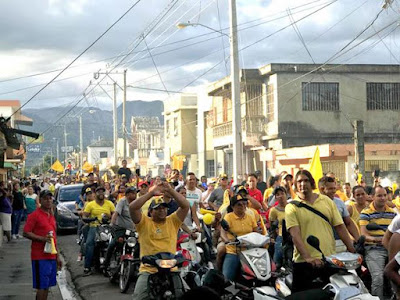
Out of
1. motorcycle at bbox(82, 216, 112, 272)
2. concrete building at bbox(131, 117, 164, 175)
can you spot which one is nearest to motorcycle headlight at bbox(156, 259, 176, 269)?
motorcycle at bbox(82, 216, 112, 272)

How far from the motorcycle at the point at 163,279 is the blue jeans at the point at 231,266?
5.80 ft

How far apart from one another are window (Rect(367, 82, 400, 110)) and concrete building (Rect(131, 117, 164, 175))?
33.9 metres

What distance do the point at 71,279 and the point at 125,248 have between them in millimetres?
2330

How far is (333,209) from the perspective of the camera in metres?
8.13

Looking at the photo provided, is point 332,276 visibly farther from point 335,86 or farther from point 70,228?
point 335,86

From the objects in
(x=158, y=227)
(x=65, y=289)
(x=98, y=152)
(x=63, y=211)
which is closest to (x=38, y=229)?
(x=158, y=227)

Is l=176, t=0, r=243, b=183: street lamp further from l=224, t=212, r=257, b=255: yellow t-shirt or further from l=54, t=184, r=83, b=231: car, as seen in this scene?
l=224, t=212, r=257, b=255: yellow t-shirt

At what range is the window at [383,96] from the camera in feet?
139

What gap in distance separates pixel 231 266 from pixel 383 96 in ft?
110

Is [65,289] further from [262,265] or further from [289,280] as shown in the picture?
[289,280]

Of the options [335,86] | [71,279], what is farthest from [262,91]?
[71,279]

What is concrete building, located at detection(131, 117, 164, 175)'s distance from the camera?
78.2 meters

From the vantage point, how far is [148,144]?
109625mm

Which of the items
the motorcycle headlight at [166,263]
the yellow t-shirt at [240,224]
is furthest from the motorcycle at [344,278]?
the yellow t-shirt at [240,224]
